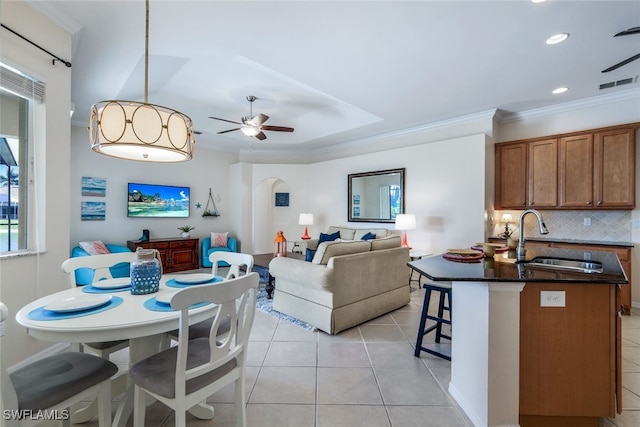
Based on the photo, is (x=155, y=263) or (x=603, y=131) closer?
(x=155, y=263)

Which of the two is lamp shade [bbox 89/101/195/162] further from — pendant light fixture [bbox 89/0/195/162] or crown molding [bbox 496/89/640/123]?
crown molding [bbox 496/89/640/123]

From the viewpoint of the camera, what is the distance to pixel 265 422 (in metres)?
1.75

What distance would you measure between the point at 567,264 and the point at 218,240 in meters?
6.03

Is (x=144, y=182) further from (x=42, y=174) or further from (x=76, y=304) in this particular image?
(x=76, y=304)

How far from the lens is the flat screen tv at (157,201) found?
565 cm

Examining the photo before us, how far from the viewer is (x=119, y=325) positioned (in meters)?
1.30

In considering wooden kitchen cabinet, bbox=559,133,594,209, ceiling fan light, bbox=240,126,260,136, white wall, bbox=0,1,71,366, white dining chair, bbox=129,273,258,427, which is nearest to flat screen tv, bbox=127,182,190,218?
ceiling fan light, bbox=240,126,260,136

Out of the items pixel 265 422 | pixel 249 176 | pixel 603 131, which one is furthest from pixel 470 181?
pixel 249 176

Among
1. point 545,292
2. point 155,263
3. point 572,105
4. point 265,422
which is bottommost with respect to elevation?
point 265,422

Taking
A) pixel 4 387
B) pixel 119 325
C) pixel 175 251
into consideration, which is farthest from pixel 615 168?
pixel 175 251

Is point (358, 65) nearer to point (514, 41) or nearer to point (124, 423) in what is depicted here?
point (514, 41)

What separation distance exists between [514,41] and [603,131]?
2324 mm

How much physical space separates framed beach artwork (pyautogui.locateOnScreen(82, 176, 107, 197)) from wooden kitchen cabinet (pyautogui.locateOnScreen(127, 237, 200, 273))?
3.47ft

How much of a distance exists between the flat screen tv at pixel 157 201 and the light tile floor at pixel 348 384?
4043mm
